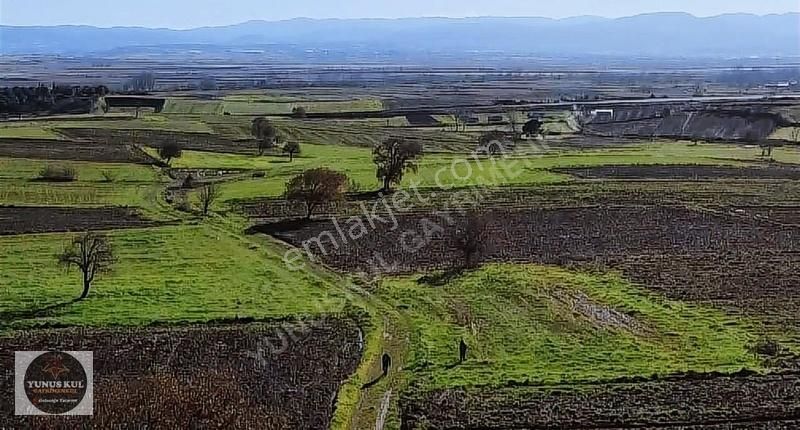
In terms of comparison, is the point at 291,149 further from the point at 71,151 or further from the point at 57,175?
the point at 57,175

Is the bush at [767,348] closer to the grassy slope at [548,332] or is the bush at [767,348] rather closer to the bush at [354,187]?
the grassy slope at [548,332]

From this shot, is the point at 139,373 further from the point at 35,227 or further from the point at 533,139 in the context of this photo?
the point at 533,139

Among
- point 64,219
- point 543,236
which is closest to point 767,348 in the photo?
point 543,236

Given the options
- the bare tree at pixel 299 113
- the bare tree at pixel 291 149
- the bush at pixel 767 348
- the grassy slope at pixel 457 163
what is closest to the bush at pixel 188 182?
the grassy slope at pixel 457 163

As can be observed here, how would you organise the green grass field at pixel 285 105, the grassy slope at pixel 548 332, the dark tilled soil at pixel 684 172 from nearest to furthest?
the grassy slope at pixel 548 332 < the dark tilled soil at pixel 684 172 < the green grass field at pixel 285 105

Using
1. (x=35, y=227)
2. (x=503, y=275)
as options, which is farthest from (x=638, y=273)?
(x=35, y=227)

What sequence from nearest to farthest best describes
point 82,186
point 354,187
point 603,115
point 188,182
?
1. point 354,187
2. point 82,186
3. point 188,182
4. point 603,115
